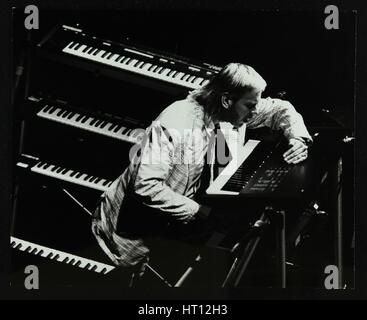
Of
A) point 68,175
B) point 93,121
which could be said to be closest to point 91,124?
point 93,121

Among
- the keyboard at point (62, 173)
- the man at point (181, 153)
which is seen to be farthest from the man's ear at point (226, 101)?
the keyboard at point (62, 173)

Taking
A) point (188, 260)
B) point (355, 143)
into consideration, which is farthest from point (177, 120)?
point (355, 143)

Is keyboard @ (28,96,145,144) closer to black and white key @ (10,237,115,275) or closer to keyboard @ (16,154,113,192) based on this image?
keyboard @ (16,154,113,192)

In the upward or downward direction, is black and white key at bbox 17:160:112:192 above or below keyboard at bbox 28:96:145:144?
below

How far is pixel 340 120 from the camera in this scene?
6.15 ft

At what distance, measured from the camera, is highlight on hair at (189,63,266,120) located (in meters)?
1.86

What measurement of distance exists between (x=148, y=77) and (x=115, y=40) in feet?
0.61

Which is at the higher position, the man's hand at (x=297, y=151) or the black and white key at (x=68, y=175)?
the man's hand at (x=297, y=151)

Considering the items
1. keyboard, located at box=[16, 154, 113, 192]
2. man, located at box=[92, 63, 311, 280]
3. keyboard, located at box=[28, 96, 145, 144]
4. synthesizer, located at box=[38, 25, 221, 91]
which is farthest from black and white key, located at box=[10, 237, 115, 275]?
synthesizer, located at box=[38, 25, 221, 91]

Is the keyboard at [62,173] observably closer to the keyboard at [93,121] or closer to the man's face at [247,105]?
the keyboard at [93,121]

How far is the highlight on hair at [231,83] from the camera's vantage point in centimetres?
186

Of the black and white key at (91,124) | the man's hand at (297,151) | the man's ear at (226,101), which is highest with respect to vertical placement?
the man's ear at (226,101)
